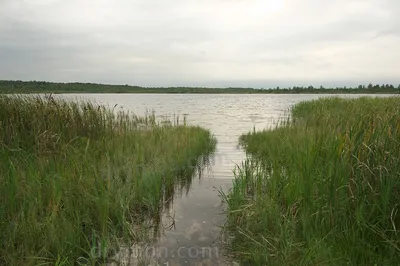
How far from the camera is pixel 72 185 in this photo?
14.9 ft

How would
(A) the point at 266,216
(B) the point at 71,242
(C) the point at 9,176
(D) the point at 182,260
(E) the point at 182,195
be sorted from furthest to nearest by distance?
1. (E) the point at 182,195
2. (C) the point at 9,176
3. (A) the point at 266,216
4. (D) the point at 182,260
5. (B) the point at 71,242

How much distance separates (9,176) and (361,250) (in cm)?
492

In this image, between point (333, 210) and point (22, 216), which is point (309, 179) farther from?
point (22, 216)

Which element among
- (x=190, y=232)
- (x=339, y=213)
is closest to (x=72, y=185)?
(x=190, y=232)

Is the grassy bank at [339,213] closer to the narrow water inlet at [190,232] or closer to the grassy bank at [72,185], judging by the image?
the narrow water inlet at [190,232]

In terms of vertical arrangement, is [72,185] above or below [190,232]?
above

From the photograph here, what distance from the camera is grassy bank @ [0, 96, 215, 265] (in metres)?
3.37

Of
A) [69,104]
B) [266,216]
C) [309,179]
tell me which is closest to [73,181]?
[266,216]

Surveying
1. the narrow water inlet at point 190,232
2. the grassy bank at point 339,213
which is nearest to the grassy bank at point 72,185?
the narrow water inlet at point 190,232

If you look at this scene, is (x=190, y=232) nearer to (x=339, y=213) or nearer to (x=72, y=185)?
(x=72, y=185)

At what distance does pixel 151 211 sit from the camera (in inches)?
197

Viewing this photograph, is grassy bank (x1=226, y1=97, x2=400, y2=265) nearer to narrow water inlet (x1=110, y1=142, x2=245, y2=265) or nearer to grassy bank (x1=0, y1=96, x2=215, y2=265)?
narrow water inlet (x1=110, y1=142, x2=245, y2=265)

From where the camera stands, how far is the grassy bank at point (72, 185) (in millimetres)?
3365

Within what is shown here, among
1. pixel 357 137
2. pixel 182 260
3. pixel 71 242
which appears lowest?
pixel 182 260
